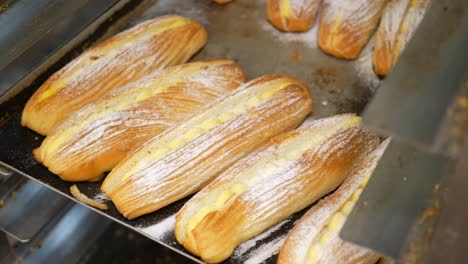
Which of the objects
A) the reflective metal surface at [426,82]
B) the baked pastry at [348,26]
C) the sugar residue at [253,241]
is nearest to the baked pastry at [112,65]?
the baked pastry at [348,26]

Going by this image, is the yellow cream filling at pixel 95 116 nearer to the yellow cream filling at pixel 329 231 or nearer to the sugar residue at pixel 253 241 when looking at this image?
the sugar residue at pixel 253 241

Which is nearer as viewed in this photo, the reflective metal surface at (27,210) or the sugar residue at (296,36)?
the reflective metal surface at (27,210)

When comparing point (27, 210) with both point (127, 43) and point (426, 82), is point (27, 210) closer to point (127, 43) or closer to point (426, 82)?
point (127, 43)

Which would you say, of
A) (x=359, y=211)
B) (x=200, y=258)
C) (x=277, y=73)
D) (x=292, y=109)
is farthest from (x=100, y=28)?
(x=359, y=211)

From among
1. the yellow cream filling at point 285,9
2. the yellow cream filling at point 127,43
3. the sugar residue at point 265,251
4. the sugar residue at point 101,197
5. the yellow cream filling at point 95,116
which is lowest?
→ the sugar residue at point 265,251

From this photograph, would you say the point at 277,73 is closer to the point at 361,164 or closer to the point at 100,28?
the point at 361,164

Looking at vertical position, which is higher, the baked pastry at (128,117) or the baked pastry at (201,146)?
the baked pastry at (128,117)

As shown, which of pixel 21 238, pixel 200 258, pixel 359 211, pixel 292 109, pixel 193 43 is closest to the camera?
pixel 359 211
